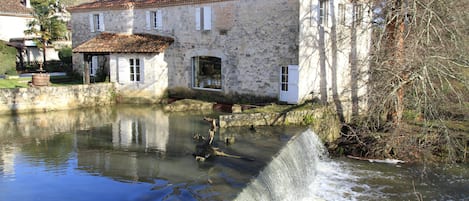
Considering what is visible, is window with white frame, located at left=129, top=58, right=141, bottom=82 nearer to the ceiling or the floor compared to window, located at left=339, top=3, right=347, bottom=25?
nearer to the floor

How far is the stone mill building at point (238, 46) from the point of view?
15.4 meters

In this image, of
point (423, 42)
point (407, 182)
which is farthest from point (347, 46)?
point (407, 182)

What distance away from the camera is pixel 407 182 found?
11047 millimetres

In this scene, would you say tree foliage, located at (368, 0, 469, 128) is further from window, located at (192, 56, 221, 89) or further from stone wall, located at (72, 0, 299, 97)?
window, located at (192, 56, 221, 89)

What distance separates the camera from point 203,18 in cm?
1805

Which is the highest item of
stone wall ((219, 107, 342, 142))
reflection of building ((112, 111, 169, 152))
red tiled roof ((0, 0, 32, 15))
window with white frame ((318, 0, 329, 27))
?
Answer: red tiled roof ((0, 0, 32, 15))

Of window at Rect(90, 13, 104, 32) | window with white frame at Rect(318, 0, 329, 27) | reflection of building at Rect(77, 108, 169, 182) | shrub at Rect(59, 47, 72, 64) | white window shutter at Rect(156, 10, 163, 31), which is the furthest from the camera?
shrub at Rect(59, 47, 72, 64)

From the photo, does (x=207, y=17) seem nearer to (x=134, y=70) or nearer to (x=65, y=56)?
(x=134, y=70)

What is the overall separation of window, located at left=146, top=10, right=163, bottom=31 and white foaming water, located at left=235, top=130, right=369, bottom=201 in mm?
10196

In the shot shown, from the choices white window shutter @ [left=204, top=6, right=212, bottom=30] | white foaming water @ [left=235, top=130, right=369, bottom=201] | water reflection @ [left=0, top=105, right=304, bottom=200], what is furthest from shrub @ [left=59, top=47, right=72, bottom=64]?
white foaming water @ [left=235, top=130, right=369, bottom=201]

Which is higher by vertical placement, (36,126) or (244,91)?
(244,91)

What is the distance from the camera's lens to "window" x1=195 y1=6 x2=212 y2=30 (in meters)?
17.8

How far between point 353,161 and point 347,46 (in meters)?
7.12

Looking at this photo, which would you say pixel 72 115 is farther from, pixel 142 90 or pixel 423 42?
pixel 423 42
